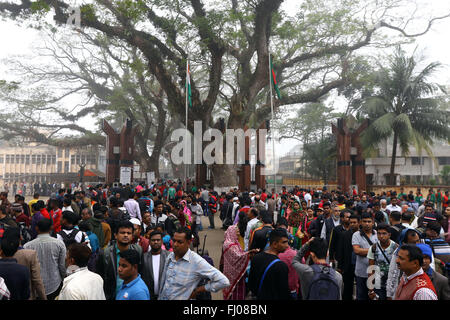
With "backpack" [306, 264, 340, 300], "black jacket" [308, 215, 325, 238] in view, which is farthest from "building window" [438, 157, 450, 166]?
"backpack" [306, 264, 340, 300]

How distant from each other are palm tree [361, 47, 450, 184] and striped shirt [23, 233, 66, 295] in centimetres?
1854

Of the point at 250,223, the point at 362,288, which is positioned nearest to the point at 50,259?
the point at 250,223

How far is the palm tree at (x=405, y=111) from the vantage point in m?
19.9

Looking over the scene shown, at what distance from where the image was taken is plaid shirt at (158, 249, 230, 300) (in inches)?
127

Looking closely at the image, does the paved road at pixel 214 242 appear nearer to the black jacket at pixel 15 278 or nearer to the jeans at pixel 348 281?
the jeans at pixel 348 281

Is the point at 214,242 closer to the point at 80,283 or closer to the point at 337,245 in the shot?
the point at 337,245

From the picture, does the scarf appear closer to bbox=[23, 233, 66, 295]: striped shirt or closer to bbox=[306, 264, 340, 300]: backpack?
bbox=[306, 264, 340, 300]: backpack

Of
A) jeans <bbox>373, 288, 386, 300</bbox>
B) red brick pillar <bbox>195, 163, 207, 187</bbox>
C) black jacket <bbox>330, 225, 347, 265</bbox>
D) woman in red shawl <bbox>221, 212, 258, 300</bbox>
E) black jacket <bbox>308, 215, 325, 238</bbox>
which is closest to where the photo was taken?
woman in red shawl <bbox>221, 212, 258, 300</bbox>

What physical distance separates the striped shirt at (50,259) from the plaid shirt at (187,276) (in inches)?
65.0

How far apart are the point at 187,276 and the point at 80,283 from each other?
0.97 meters

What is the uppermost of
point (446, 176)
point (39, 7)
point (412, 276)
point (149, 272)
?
point (39, 7)

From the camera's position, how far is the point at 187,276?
329 centimetres

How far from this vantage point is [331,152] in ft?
84.6

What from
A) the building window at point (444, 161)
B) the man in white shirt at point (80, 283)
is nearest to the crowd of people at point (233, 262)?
the man in white shirt at point (80, 283)
